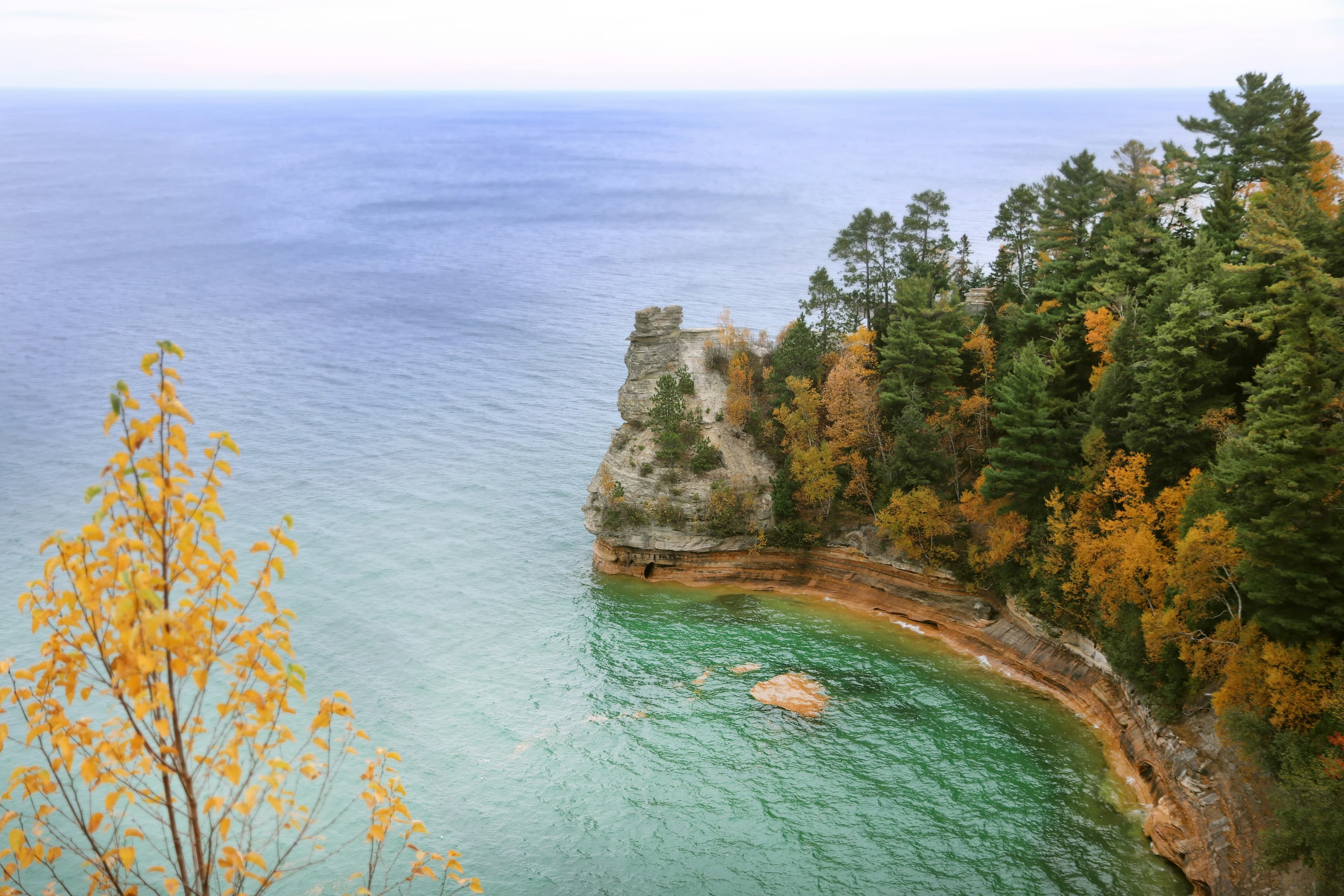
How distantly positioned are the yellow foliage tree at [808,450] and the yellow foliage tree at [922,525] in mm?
4687

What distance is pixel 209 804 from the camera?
9977 mm

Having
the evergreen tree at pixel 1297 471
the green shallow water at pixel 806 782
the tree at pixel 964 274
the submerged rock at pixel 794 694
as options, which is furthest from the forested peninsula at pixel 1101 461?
the submerged rock at pixel 794 694

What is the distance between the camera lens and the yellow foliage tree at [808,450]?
202 ft

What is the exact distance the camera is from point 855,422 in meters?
62.2

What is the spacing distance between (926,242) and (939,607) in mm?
28449

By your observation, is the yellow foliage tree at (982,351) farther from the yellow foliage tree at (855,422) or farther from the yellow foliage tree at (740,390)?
the yellow foliage tree at (740,390)

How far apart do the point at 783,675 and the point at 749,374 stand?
25.7 meters

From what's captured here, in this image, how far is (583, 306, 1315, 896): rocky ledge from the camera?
36250 millimetres

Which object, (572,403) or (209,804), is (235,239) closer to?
(572,403)

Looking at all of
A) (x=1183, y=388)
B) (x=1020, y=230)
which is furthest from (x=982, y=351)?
(x=1183, y=388)

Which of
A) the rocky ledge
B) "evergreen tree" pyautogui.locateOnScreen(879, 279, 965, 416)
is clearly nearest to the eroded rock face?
the rocky ledge

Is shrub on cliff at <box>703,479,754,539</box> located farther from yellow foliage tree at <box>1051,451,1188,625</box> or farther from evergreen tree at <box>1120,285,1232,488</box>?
evergreen tree at <box>1120,285,1232,488</box>

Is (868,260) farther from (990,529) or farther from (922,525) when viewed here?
(990,529)

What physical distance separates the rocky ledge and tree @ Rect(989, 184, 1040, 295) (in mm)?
23355
